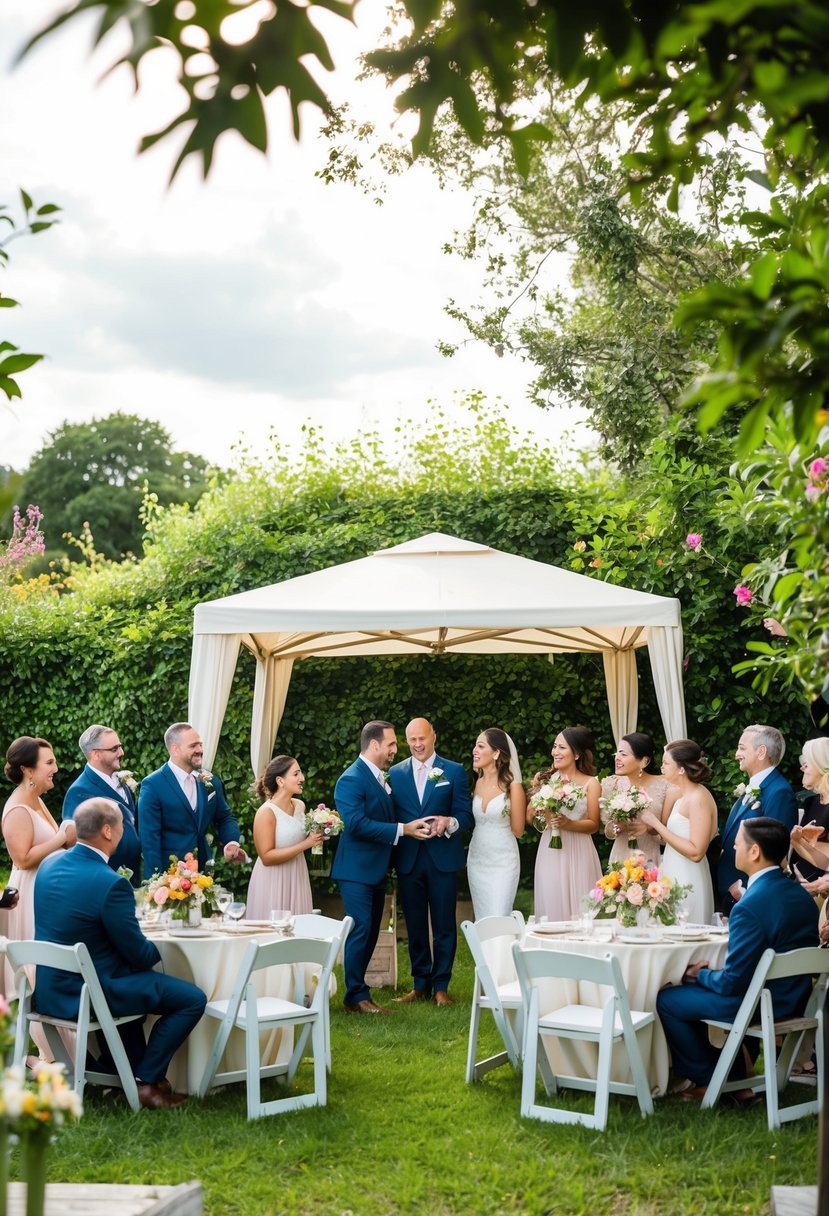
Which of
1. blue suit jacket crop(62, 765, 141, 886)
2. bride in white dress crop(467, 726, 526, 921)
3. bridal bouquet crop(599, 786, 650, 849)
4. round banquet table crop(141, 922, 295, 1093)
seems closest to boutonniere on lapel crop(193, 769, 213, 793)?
blue suit jacket crop(62, 765, 141, 886)

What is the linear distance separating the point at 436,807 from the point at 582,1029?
2992 millimetres

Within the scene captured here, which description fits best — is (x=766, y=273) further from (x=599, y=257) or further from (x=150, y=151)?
(x=599, y=257)

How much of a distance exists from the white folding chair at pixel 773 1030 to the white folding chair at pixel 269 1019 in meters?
1.79

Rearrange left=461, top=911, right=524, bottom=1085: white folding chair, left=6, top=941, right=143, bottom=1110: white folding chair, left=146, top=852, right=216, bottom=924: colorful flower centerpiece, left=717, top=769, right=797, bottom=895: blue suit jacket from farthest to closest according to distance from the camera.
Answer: left=717, top=769, right=797, bottom=895: blue suit jacket
left=146, top=852, right=216, bottom=924: colorful flower centerpiece
left=461, top=911, right=524, bottom=1085: white folding chair
left=6, top=941, right=143, bottom=1110: white folding chair

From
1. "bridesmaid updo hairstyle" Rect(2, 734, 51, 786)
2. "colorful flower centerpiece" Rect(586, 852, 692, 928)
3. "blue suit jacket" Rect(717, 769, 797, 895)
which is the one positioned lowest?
"colorful flower centerpiece" Rect(586, 852, 692, 928)

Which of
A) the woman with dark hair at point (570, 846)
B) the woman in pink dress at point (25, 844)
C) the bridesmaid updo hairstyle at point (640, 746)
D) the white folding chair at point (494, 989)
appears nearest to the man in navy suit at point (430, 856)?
the woman with dark hair at point (570, 846)

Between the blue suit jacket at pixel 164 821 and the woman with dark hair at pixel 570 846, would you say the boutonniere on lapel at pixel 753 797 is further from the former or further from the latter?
the blue suit jacket at pixel 164 821

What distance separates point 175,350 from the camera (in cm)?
3120

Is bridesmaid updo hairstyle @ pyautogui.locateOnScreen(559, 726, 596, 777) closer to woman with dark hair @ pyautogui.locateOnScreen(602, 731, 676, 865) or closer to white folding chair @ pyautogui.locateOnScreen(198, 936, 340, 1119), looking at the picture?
woman with dark hair @ pyautogui.locateOnScreen(602, 731, 676, 865)

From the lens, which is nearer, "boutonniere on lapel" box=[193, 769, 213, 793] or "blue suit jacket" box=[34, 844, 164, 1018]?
"blue suit jacket" box=[34, 844, 164, 1018]

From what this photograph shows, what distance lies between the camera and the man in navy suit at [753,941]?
5277 mm

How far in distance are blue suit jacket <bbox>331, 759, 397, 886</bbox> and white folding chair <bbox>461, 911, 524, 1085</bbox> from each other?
1651mm

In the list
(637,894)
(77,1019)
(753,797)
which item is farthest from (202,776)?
(753,797)

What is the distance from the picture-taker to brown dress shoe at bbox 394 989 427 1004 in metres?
8.16
